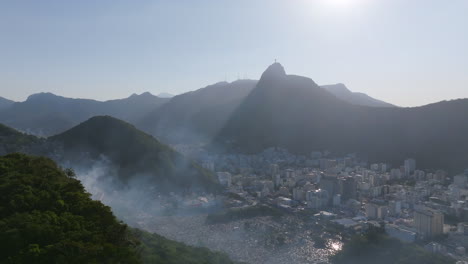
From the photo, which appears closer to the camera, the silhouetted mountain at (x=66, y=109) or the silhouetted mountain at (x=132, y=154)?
the silhouetted mountain at (x=132, y=154)

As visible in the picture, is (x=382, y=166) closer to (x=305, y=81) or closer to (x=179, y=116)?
(x=305, y=81)

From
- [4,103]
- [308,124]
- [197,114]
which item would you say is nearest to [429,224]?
[308,124]

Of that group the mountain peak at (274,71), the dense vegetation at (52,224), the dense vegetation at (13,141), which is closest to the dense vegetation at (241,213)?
the dense vegetation at (52,224)

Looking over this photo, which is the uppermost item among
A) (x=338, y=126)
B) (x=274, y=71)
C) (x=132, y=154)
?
(x=274, y=71)

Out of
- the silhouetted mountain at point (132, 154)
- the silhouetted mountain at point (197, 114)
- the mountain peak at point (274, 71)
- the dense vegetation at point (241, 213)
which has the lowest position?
the dense vegetation at point (241, 213)

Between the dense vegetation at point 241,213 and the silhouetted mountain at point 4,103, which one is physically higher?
the silhouetted mountain at point 4,103

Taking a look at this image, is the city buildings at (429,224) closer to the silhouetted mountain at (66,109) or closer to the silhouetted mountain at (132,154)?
the silhouetted mountain at (132,154)

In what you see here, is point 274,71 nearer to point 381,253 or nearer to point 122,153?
point 122,153
